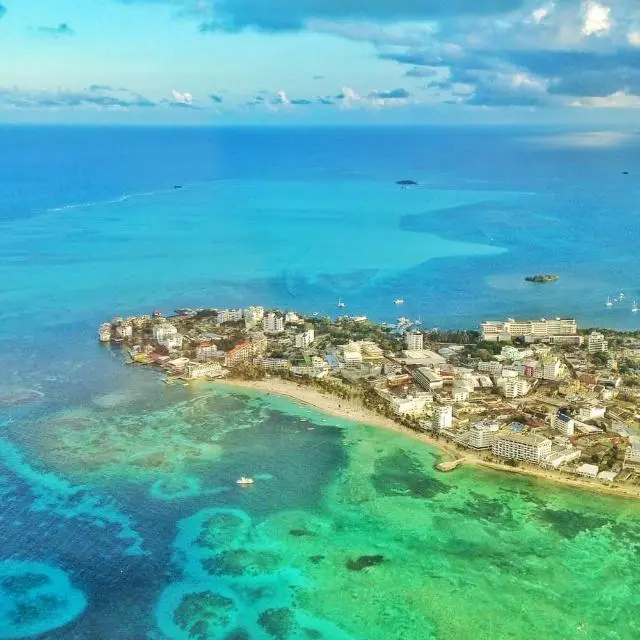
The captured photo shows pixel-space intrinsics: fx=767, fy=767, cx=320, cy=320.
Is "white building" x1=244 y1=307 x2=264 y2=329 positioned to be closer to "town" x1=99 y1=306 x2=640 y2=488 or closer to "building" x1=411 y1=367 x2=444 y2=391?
"town" x1=99 y1=306 x2=640 y2=488

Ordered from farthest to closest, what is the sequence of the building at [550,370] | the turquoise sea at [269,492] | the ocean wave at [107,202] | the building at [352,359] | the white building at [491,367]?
the ocean wave at [107,202] → the building at [352,359] → the white building at [491,367] → the building at [550,370] → the turquoise sea at [269,492]

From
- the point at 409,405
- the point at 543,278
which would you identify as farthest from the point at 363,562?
the point at 543,278

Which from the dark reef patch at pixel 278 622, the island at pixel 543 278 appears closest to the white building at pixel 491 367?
the island at pixel 543 278

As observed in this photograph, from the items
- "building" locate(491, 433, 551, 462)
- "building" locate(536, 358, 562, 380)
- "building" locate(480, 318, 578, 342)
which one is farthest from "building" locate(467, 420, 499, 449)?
"building" locate(480, 318, 578, 342)

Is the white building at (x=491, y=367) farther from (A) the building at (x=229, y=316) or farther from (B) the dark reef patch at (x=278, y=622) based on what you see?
(B) the dark reef patch at (x=278, y=622)

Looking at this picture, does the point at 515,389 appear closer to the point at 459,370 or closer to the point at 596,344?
the point at 459,370

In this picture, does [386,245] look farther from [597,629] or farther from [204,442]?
[597,629]
